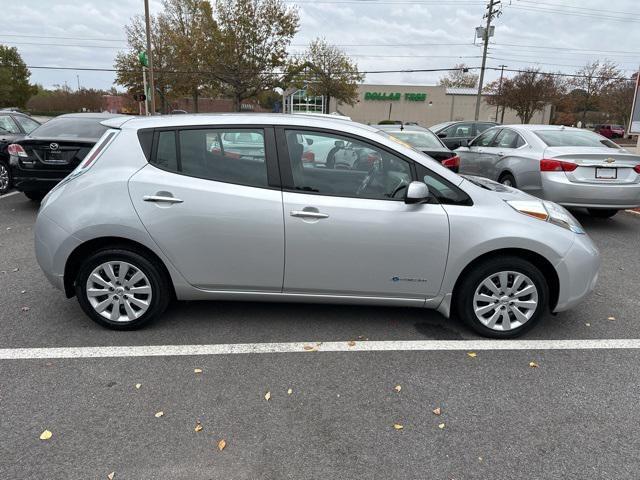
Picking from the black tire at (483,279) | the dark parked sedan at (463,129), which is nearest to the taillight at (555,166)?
the black tire at (483,279)

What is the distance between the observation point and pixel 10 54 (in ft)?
258

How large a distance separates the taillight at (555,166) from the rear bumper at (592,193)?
2.4 inches

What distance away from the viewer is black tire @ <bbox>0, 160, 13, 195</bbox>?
9.18m

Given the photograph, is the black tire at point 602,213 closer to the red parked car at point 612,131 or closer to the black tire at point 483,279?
the black tire at point 483,279

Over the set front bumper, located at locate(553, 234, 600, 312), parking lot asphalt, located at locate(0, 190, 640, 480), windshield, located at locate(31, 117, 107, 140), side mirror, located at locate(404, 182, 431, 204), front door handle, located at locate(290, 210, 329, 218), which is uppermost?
windshield, located at locate(31, 117, 107, 140)

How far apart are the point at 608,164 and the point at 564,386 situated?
491 cm

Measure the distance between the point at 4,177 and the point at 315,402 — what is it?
29.7 ft

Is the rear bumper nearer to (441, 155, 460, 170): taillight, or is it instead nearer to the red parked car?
(441, 155, 460, 170): taillight

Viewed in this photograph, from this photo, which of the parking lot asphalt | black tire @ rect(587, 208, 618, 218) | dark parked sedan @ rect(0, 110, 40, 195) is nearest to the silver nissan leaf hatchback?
the parking lot asphalt

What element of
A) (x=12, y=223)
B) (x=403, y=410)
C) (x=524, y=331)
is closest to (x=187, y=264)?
(x=403, y=410)

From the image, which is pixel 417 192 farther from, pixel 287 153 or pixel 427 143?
pixel 427 143

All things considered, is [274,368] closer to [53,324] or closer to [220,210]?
[220,210]

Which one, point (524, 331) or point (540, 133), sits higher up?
point (540, 133)

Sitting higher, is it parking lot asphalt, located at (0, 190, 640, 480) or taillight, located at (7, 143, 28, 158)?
taillight, located at (7, 143, 28, 158)
